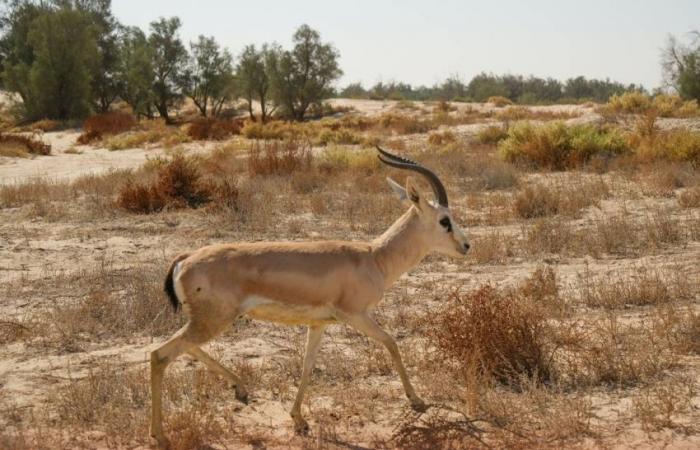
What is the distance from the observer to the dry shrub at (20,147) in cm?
2552

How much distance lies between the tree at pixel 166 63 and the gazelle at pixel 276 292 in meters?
45.2

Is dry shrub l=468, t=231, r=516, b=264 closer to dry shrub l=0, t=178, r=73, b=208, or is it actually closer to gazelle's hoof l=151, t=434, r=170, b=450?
gazelle's hoof l=151, t=434, r=170, b=450

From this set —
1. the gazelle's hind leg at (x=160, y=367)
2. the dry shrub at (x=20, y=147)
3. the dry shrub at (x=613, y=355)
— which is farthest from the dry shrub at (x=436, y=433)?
the dry shrub at (x=20, y=147)

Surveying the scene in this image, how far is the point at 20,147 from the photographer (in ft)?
87.7

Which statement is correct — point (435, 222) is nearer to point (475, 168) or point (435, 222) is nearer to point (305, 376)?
point (305, 376)

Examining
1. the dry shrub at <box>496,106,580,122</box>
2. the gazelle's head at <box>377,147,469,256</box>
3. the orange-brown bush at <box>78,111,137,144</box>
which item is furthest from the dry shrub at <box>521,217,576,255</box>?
the orange-brown bush at <box>78,111,137,144</box>

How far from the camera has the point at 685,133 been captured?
65.6ft

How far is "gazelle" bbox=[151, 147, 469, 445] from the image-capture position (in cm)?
565

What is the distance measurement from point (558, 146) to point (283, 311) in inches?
587

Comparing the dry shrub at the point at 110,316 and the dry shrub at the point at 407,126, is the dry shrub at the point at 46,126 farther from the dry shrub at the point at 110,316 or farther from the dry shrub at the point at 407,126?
the dry shrub at the point at 110,316

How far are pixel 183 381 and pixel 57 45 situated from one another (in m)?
43.2

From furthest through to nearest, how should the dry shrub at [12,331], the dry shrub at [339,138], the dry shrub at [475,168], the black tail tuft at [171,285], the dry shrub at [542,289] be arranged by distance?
the dry shrub at [339,138] → the dry shrub at [475,168] → the dry shrub at [542,289] → the dry shrub at [12,331] → the black tail tuft at [171,285]

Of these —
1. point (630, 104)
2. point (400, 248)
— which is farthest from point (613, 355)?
point (630, 104)

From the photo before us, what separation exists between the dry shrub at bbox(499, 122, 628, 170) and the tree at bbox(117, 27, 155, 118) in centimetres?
3285
